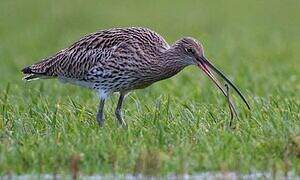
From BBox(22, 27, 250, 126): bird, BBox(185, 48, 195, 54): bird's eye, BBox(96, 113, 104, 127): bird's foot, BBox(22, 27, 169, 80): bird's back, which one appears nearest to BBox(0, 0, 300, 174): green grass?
BBox(96, 113, 104, 127): bird's foot

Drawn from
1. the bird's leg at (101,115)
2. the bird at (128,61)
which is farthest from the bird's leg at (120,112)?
the bird's leg at (101,115)

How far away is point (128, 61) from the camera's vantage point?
10898 millimetres

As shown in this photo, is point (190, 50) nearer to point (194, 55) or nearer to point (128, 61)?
point (194, 55)

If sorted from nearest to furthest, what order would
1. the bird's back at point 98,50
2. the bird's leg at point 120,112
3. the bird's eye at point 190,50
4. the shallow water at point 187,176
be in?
the shallow water at point 187,176
the bird's leg at point 120,112
the bird's eye at point 190,50
the bird's back at point 98,50

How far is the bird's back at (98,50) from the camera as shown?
11.0m

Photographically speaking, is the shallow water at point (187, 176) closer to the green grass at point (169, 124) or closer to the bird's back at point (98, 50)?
the green grass at point (169, 124)

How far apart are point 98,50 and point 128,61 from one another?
1.38ft

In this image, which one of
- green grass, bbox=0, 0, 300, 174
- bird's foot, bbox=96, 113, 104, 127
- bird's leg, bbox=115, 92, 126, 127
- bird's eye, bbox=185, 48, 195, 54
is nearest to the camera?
green grass, bbox=0, 0, 300, 174

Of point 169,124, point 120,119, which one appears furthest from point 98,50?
point 169,124

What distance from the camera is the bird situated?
10.8 meters

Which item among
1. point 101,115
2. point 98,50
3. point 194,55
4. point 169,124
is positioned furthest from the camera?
point 98,50

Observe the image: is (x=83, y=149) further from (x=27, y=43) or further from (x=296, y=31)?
(x=296, y=31)

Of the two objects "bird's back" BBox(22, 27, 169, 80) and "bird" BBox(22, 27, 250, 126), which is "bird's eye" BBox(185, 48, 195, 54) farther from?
"bird's back" BBox(22, 27, 169, 80)

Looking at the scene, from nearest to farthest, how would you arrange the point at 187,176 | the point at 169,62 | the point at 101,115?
the point at 187,176, the point at 101,115, the point at 169,62
